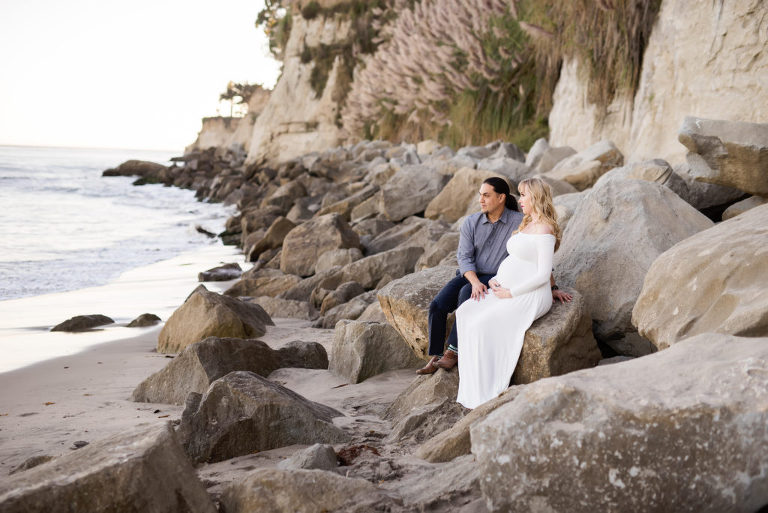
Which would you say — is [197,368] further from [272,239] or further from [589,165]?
[272,239]

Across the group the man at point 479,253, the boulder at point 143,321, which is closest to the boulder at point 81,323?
the boulder at point 143,321

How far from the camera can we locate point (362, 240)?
9555mm

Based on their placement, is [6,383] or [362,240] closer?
[6,383]

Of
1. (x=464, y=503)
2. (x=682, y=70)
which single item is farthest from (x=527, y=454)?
(x=682, y=70)

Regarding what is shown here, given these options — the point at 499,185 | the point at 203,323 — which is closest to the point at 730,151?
the point at 499,185

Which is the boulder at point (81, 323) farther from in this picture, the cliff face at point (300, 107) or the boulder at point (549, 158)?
the cliff face at point (300, 107)

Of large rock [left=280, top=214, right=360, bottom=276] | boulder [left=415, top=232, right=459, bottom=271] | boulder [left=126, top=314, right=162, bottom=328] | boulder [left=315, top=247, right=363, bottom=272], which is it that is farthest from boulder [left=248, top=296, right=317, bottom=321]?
large rock [left=280, top=214, right=360, bottom=276]

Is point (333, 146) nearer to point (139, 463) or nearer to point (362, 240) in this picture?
point (362, 240)

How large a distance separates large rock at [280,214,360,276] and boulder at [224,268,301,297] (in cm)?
52

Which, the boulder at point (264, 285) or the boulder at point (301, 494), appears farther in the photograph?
the boulder at point (264, 285)

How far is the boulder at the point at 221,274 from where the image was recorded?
9680 mm

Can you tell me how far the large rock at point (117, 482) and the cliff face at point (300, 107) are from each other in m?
23.5

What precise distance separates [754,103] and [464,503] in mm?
5372

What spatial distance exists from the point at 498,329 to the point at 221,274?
638 cm
